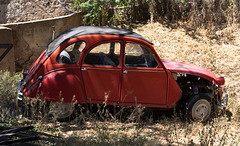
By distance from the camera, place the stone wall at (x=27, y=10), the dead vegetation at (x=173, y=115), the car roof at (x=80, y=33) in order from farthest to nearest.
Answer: the stone wall at (x=27, y=10)
the car roof at (x=80, y=33)
the dead vegetation at (x=173, y=115)


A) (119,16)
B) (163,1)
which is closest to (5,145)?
(119,16)

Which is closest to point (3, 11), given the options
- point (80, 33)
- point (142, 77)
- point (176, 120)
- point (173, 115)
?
point (80, 33)

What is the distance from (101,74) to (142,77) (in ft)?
2.70

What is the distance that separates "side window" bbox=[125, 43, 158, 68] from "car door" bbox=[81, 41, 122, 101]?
A: 0.18m

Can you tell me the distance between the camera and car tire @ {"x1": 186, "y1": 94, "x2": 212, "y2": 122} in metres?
5.98

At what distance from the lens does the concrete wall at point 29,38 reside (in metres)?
9.11

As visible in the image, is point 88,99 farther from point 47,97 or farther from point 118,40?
point 118,40

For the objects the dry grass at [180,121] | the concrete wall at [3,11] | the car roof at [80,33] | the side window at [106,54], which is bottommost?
the dry grass at [180,121]

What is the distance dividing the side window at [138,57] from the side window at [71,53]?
2.97 ft

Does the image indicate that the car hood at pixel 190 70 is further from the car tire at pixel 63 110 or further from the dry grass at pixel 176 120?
the car tire at pixel 63 110

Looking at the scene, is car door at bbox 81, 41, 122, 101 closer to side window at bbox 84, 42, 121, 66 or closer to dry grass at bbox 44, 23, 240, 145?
side window at bbox 84, 42, 121, 66

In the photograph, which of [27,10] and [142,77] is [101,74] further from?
[27,10]

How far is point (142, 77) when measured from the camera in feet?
18.9

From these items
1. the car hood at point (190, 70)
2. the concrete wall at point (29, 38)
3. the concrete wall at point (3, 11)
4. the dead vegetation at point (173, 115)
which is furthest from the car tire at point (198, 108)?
the concrete wall at point (3, 11)
